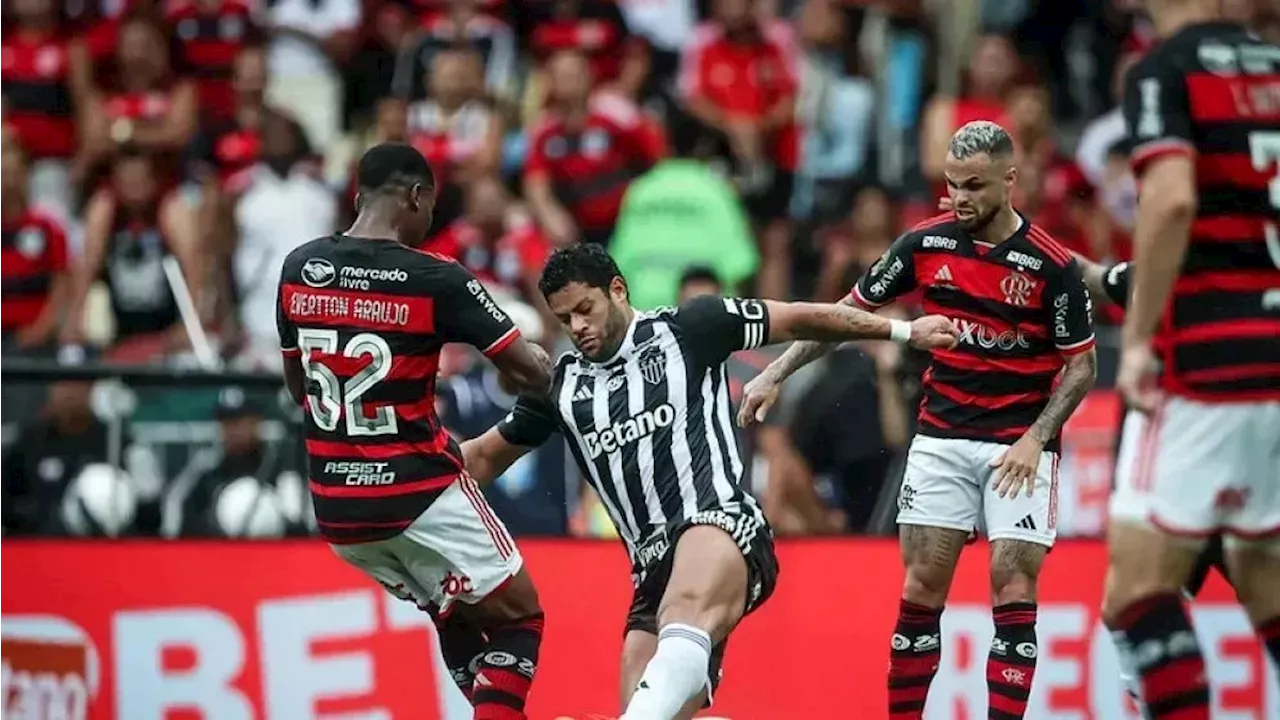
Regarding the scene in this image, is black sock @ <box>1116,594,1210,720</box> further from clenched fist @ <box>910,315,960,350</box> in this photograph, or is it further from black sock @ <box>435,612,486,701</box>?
black sock @ <box>435,612,486,701</box>

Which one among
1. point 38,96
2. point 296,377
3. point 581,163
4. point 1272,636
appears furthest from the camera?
point 38,96

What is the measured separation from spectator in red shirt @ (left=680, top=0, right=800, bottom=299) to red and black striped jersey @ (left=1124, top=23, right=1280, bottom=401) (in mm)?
9015

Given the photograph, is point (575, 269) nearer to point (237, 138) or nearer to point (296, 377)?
point (296, 377)

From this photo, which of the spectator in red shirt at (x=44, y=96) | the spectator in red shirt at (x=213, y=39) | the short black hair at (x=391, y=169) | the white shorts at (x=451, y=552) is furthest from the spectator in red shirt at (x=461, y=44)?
the white shorts at (x=451, y=552)

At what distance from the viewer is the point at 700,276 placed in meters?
12.6

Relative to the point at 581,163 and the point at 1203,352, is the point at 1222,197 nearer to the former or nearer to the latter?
the point at 1203,352

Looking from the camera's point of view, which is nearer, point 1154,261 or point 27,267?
point 1154,261

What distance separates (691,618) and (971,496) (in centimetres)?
184

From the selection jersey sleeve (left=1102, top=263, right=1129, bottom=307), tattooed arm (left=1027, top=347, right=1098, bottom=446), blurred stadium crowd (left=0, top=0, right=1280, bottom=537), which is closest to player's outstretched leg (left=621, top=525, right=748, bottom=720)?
tattooed arm (left=1027, top=347, right=1098, bottom=446)

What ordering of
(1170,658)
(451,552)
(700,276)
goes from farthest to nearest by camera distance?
1. (700,276)
2. (451,552)
3. (1170,658)

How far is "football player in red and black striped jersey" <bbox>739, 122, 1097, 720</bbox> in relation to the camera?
8.84 m

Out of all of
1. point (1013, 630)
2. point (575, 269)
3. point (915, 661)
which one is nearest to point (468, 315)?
point (575, 269)

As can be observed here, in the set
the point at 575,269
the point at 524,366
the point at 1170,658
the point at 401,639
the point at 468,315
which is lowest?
the point at 401,639

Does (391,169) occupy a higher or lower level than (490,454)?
higher
